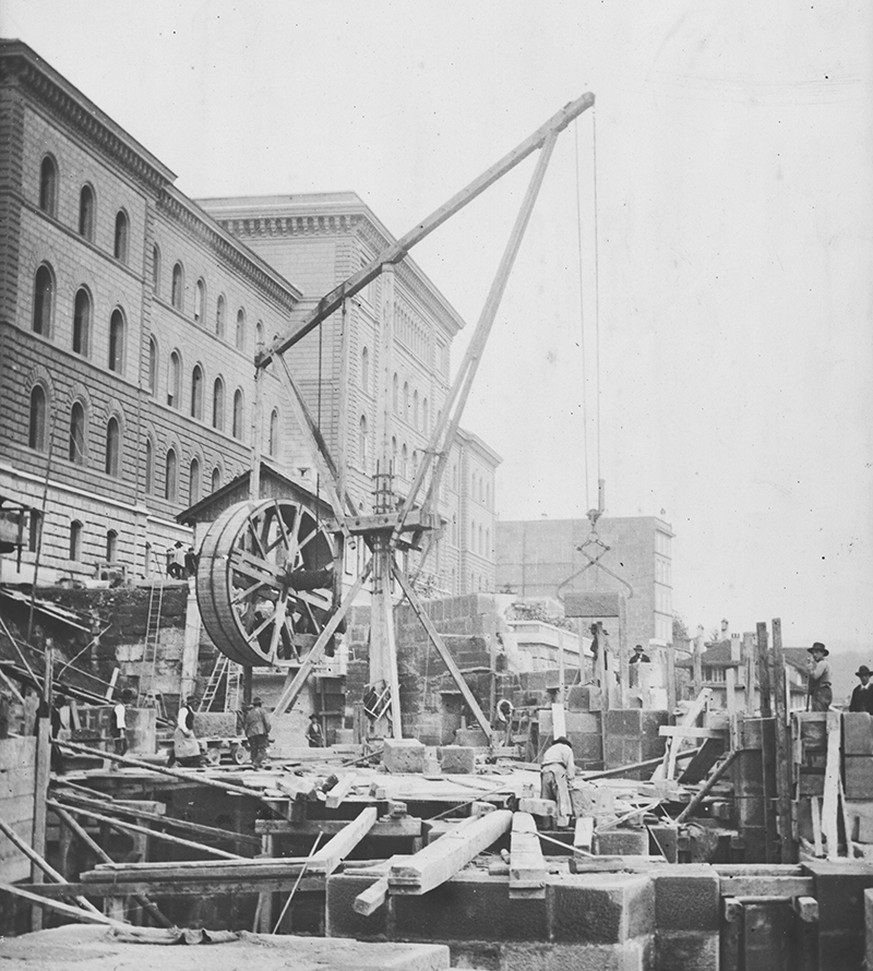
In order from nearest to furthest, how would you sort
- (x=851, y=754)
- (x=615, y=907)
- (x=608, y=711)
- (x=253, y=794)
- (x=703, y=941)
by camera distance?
(x=615, y=907)
(x=703, y=941)
(x=851, y=754)
(x=253, y=794)
(x=608, y=711)

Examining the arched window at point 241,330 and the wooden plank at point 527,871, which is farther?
the arched window at point 241,330

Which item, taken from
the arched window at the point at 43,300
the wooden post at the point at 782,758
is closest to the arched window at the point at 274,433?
the arched window at the point at 43,300

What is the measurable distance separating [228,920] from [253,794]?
1.52 meters

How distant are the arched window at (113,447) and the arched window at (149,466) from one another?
6.16ft

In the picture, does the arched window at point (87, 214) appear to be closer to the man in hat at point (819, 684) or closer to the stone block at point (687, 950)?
the man in hat at point (819, 684)

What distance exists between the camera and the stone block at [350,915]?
7.88 metres

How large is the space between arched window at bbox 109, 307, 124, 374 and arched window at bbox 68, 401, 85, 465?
2.10 metres

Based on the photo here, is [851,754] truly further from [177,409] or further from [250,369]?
[250,369]

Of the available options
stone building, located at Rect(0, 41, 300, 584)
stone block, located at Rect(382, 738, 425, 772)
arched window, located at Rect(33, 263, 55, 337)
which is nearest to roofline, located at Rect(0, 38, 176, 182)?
stone building, located at Rect(0, 41, 300, 584)

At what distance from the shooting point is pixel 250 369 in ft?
146

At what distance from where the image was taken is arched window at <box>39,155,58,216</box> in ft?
102

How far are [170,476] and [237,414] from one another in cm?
586

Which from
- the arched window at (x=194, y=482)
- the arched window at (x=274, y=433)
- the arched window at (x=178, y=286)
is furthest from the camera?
the arched window at (x=274, y=433)

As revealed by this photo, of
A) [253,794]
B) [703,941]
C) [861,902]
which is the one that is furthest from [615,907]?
[253,794]
